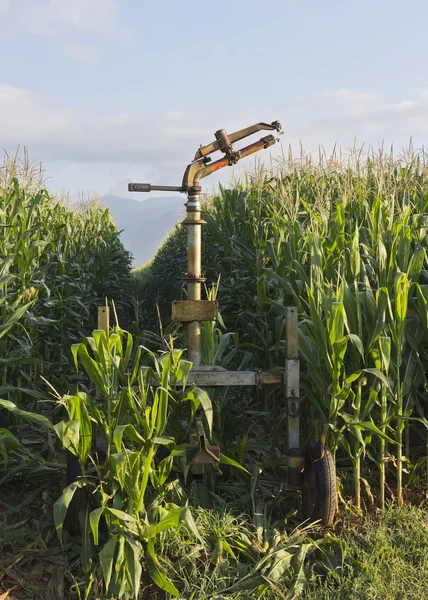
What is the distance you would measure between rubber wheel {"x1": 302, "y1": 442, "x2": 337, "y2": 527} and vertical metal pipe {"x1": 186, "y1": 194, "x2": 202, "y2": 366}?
3.05ft

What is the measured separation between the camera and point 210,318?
3918 millimetres

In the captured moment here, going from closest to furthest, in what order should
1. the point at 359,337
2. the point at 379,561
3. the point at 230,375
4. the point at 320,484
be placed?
the point at 379,561 → the point at 320,484 → the point at 230,375 → the point at 359,337

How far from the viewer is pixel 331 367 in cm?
360

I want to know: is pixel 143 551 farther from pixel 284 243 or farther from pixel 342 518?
pixel 284 243

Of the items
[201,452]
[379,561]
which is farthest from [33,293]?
[379,561]

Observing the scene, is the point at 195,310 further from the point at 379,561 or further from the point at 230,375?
the point at 379,561

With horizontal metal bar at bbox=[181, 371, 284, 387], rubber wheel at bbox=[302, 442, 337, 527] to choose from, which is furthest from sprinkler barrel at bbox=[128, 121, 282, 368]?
rubber wheel at bbox=[302, 442, 337, 527]

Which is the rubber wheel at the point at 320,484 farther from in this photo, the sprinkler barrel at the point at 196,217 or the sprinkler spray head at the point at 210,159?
the sprinkler spray head at the point at 210,159

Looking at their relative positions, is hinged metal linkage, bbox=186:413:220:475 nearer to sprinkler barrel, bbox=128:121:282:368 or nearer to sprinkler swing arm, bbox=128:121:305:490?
sprinkler swing arm, bbox=128:121:305:490

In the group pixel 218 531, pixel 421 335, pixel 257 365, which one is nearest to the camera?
pixel 218 531

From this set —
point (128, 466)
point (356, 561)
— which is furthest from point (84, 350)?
point (356, 561)

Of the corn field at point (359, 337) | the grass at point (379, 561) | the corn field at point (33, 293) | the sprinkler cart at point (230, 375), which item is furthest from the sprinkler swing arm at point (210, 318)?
the corn field at point (33, 293)

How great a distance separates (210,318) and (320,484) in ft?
3.93

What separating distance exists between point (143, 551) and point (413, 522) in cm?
166
